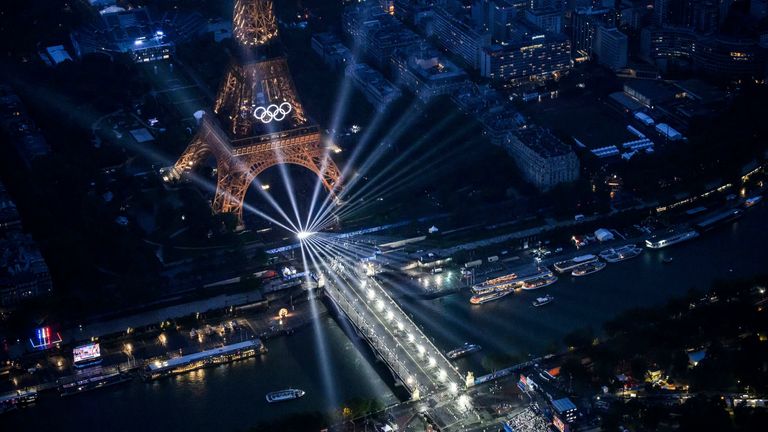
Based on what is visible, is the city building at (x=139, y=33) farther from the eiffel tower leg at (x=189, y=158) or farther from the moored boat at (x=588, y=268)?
the moored boat at (x=588, y=268)

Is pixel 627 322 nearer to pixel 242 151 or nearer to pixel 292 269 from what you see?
pixel 292 269

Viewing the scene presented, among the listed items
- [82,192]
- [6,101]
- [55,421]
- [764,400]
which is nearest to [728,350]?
[764,400]

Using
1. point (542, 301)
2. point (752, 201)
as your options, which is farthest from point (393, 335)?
point (752, 201)

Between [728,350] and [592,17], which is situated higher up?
[592,17]

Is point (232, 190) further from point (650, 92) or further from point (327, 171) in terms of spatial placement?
point (650, 92)

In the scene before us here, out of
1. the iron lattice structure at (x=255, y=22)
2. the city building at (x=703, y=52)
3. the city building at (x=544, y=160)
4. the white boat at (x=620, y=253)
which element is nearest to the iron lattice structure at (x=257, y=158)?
the iron lattice structure at (x=255, y=22)

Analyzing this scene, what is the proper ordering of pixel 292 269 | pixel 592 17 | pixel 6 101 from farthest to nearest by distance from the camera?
pixel 592 17 → pixel 6 101 → pixel 292 269

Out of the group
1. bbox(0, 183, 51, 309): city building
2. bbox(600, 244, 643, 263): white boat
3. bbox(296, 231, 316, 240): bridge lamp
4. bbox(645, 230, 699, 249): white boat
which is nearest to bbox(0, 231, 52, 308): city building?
bbox(0, 183, 51, 309): city building
